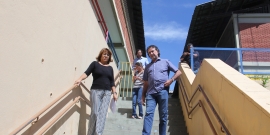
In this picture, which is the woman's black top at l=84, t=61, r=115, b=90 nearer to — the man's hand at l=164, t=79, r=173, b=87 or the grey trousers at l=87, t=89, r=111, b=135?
the grey trousers at l=87, t=89, r=111, b=135

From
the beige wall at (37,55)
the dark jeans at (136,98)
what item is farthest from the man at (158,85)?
the dark jeans at (136,98)

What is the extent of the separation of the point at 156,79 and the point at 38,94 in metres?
1.92

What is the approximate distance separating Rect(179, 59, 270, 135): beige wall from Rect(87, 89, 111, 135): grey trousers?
5.40 ft

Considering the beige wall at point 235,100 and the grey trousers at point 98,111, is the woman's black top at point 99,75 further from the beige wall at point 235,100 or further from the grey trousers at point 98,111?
the beige wall at point 235,100

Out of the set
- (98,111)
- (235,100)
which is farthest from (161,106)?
(235,100)

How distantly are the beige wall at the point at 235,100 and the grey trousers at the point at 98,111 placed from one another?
5.40 feet

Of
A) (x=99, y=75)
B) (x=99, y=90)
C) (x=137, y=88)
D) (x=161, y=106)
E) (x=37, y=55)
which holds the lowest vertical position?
Answer: (x=161, y=106)

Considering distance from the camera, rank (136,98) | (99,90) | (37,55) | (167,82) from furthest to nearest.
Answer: (136,98), (99,90), (167,82), (37,55)

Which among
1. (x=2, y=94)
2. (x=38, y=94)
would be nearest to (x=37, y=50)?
(x=38, y=94)

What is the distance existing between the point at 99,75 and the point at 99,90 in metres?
0.28

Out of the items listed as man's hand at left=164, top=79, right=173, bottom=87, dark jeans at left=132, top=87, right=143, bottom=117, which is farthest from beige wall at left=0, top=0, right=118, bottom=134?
dark jeans at left=132, top=87, right=143, bottom=117

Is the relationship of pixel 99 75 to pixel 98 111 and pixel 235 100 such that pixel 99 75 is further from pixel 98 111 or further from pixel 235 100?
pixel 235 100

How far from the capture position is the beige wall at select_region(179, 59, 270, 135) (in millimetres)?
2079

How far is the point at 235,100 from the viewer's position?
260 cm
